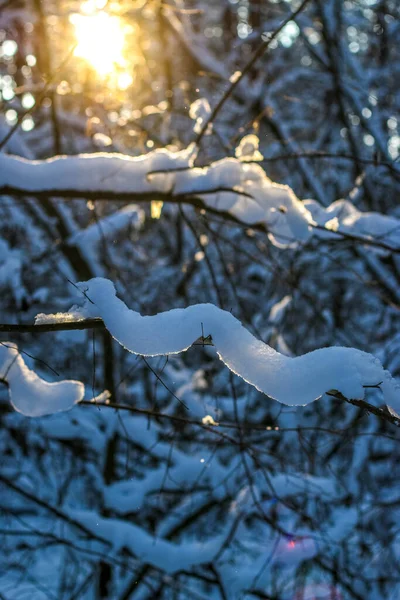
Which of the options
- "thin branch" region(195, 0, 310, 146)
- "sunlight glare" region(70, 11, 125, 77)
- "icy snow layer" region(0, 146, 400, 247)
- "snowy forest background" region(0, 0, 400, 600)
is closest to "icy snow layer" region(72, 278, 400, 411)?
"snowy forest background" region(0, 0, 400, 600)

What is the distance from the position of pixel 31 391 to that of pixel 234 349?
73 cm

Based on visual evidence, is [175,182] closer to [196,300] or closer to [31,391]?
[31,391]

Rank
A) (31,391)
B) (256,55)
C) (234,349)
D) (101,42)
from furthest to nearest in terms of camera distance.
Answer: (101,42) < (256,55) < (31,391) < (234,349)

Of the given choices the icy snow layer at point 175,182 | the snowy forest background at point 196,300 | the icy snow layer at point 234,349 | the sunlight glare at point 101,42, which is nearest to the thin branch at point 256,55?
the snowy forest background at point 196,300

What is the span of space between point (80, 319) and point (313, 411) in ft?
13.2

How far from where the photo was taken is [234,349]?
1.13m

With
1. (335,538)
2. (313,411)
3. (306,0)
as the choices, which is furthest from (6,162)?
(313,411)

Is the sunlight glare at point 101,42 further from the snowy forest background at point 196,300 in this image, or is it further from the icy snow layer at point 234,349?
the icy snow layer at point 234,349

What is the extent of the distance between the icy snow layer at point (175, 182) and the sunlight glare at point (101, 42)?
0.49 meters

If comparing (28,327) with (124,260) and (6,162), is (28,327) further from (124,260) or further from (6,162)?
(124,260)

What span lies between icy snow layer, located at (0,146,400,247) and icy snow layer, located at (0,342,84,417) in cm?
58

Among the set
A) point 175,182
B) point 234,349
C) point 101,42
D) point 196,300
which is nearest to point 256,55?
point 175,182

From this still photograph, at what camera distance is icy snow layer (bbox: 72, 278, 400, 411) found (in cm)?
111

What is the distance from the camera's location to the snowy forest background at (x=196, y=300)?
Result: 188cm
